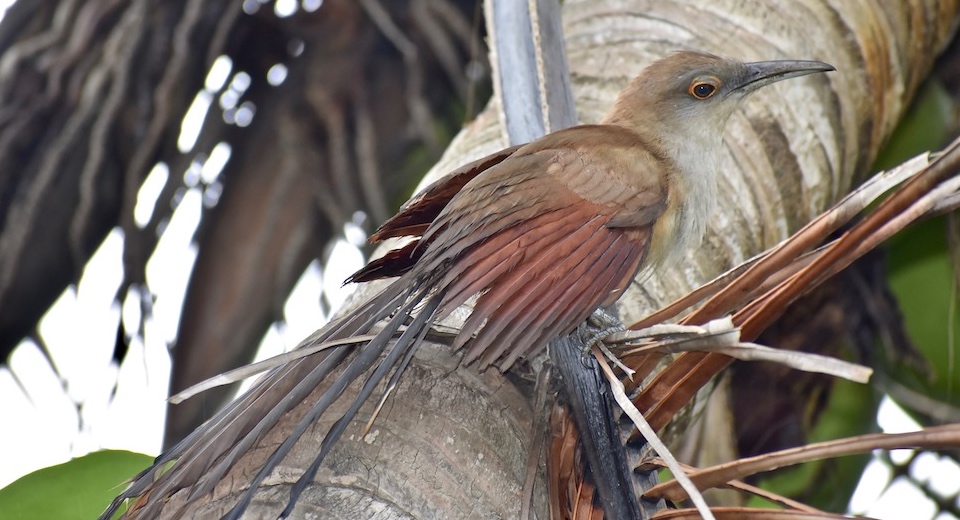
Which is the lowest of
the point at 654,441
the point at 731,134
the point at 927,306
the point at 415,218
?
the point at 654,441

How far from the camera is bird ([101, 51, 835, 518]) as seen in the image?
47.2 inches

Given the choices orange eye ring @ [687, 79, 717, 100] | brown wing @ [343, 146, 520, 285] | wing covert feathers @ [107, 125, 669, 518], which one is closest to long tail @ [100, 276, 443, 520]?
wing covert feathers @ [107, 125, 669, 518]

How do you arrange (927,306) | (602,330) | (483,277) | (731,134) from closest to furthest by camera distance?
(483,277) → (602,330) → (731,134) → (927,306)

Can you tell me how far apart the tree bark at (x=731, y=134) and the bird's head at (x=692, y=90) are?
3.6 inches

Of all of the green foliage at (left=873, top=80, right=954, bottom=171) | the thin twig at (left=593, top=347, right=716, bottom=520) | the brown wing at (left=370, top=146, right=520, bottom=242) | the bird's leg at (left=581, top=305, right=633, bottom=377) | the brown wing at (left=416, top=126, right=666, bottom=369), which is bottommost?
the thin twig at (left=593, top=347, right=716, bottom=520)

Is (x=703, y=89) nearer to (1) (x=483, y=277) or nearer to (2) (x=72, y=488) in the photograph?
(1) (x=483, y=277)

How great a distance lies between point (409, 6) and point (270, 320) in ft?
3.25

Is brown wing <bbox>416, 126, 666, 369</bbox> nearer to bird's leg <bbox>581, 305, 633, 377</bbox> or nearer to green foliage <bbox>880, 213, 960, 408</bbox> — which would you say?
bird's leg <bbox>581, 305, 633, 377</bbox>

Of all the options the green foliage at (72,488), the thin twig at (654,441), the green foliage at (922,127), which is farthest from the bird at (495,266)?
the green foliage at (922,127)

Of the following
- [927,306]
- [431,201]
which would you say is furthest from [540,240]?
[927,306]

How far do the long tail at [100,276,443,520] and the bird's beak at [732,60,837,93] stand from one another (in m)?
0.94

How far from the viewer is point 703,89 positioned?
6.74 feet

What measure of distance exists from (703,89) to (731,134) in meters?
0.12

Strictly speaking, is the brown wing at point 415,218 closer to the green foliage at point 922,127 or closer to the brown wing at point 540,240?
the brown wing at point 540,240
